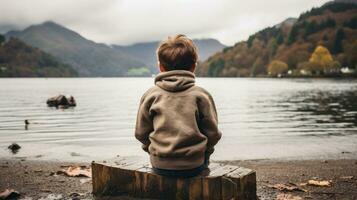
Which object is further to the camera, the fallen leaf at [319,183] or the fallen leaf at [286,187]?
the fallen leaf at [319,183]

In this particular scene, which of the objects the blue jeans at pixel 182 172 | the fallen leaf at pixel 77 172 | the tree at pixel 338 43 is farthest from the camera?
the tree at pixel 338 43

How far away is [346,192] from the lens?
6.99 metres

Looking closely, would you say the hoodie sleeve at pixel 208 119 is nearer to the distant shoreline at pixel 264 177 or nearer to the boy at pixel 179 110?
the boy at pixel 179 110

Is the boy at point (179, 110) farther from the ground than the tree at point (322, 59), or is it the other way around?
the tree at point (322, 59)

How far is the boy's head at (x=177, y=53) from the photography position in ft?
15.9

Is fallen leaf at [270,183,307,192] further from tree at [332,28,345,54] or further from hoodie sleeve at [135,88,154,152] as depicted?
tree at [332,28,345,54]

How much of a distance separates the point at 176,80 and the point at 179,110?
38 cm

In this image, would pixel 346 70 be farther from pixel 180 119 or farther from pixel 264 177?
pixel 180 119

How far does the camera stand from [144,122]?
5168 mm

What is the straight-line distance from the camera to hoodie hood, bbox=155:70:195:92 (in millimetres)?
4844

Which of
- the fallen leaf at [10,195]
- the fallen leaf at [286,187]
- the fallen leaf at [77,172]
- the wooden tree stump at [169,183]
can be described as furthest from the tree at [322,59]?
the fallen leaf at [10,195]

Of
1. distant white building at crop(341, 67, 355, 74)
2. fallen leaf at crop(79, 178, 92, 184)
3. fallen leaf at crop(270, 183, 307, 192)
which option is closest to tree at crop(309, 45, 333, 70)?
distant white building at crop(341, 67, 355, 74)

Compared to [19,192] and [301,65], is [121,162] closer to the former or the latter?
[19,192]

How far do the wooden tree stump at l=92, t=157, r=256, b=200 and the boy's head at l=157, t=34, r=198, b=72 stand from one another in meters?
1.56
